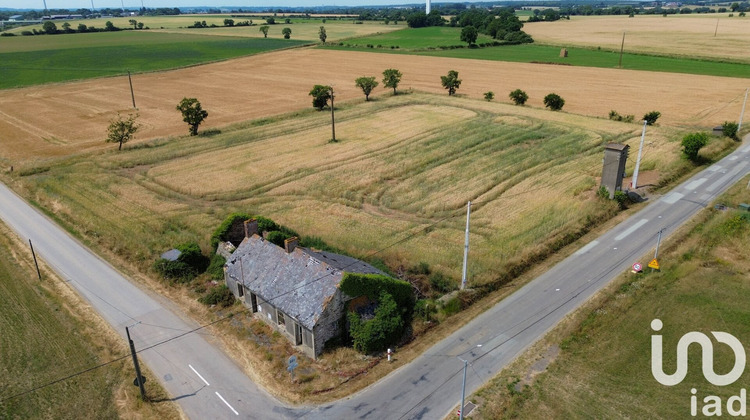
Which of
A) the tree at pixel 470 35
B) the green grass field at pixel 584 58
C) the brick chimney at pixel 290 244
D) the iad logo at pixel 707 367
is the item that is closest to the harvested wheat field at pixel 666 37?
the green grass field at pixel 584 58

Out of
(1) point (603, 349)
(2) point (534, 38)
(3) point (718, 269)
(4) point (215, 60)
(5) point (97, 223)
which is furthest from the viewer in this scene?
(2) point (534, 38)

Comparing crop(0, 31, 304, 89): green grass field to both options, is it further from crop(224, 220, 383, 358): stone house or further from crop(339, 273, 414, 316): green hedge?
crop(339, 273, 414, 316): green hedge

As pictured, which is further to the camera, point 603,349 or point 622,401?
point 603,349

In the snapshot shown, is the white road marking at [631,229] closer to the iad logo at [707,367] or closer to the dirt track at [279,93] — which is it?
the iad logo at [707,367]

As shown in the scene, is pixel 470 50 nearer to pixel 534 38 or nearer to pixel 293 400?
pixel 534 38

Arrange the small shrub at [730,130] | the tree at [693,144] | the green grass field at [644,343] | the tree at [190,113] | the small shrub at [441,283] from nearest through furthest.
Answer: the green grass field at [644,343]
the small shrub at [441,283]
the tree at [693,144]
the small shrub at [730,130]
the tree at [190,113]

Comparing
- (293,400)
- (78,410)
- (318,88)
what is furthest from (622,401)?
(318,88)
